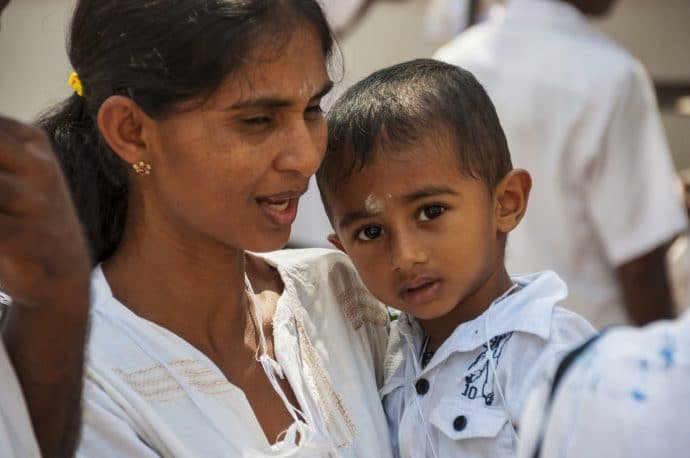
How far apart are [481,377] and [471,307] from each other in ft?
0.67

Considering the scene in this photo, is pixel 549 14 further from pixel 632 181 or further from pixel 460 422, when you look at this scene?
pixel 460 422

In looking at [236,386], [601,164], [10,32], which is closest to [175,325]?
[236,386]

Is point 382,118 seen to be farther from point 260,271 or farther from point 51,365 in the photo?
point 51,365

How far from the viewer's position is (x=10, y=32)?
8.31 meters

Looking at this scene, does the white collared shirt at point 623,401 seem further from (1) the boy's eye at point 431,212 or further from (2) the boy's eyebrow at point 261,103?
(1) the boy's eye at point 431,212

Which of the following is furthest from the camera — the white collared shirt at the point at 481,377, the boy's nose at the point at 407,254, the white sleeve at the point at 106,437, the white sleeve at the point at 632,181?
the white sleeve at the point at 632,181

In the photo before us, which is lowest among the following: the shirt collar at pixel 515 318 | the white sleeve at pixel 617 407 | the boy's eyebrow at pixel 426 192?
the shirt collar at pixel 515 318

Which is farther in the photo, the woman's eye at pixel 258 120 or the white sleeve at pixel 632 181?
the white sleeve at pixel 632 181

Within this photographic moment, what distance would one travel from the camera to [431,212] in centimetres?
246

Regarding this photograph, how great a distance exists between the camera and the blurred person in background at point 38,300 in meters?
1.46

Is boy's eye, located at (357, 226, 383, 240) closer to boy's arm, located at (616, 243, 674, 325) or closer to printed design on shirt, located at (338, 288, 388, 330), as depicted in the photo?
printed design on shirt, located at (338, 288, 388, 330)

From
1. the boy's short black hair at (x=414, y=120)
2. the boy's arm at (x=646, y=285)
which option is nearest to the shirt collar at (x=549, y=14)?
the boy's arm at (x=646, y=285)

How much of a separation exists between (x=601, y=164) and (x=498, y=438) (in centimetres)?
180

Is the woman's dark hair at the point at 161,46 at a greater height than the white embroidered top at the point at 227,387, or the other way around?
the woman's dark hair at the point at 161,46
